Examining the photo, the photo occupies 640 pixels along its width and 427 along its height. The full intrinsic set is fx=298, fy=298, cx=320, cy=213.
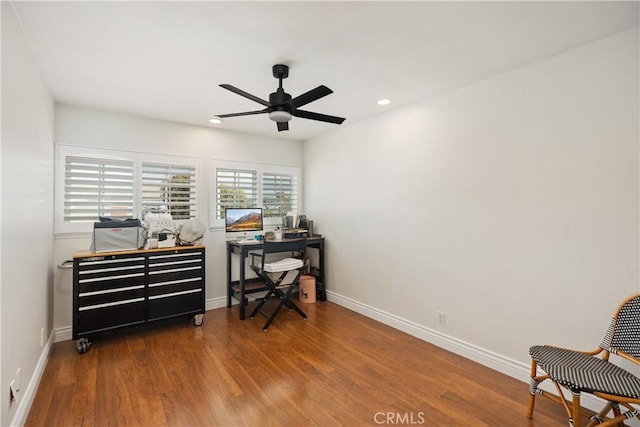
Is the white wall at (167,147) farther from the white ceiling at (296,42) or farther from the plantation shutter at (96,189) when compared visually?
the white ceiling at (296,42)

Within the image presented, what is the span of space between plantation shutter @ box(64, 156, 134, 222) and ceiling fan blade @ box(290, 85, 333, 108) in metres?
2.32

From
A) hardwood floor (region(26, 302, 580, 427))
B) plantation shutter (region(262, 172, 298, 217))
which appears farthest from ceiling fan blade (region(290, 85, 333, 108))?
plantation shutter (region(262, 172, 298, 217))

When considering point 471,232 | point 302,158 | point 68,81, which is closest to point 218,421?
point 471,232

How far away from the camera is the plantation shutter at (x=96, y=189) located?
3049 mm

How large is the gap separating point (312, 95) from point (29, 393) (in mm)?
2739

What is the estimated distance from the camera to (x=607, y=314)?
6.22ft

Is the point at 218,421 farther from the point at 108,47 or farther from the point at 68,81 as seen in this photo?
the point at 68,81

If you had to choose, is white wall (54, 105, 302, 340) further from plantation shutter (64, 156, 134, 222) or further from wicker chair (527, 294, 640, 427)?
wicker chair (527, 294, 640, 427)

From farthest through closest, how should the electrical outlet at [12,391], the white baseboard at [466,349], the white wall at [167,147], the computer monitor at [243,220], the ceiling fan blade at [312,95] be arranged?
the computer monitor at [243,220] → the white wall at [167,147] → the white baseboard at [466,349] → the ceiling fan blade at [312,95] → the electrical outlet at [12,391]

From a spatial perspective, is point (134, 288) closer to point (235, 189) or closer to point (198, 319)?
point (198, 319)

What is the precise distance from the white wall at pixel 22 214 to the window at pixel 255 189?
1.72 meters

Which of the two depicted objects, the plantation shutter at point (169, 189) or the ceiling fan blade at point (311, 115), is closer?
the ceiling fan blade at point (311, 115)

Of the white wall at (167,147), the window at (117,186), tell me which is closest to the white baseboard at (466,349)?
the white wall at (167,147)

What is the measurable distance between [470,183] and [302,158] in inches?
108
